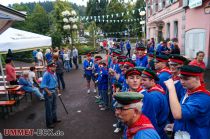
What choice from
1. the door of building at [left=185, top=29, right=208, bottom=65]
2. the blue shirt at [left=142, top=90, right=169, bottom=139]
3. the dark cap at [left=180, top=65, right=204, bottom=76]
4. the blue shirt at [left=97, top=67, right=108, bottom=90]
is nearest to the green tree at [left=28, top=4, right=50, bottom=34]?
the door of building at [left=185, top=29, right=208, bottom=65]

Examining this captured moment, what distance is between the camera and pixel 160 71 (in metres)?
5.05

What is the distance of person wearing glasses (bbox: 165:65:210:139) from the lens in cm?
269

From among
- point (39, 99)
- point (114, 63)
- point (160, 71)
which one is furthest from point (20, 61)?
point (160, 71)

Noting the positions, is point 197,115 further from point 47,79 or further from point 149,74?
point 47,79

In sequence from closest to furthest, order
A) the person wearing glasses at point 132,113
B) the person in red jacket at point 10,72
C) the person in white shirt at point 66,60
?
the person wearing glasses at point 132,113 → the person in red jacket at point 10,72 → the person in white shirt at point 66,60

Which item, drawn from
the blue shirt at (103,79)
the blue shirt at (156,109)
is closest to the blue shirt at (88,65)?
the blue shirt at (103,79)

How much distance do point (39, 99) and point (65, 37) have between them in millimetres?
18829

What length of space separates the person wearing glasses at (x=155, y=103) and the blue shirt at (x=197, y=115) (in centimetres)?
51

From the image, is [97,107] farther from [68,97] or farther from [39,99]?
[39,99]

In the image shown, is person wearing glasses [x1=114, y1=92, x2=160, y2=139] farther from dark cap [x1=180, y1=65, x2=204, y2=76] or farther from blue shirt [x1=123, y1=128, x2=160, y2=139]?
dark cap [x1=180, y1=65, x2=204, y2=76]

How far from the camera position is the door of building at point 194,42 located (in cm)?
1427

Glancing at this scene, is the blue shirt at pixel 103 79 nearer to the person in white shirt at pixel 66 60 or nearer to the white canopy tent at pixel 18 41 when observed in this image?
the white canopy tent at pixel 18 41

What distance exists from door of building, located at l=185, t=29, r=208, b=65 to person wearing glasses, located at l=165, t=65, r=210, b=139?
12.4 metres

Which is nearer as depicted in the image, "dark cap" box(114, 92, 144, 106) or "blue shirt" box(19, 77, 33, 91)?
"dark cap" box(114, 92, 144, 106)
